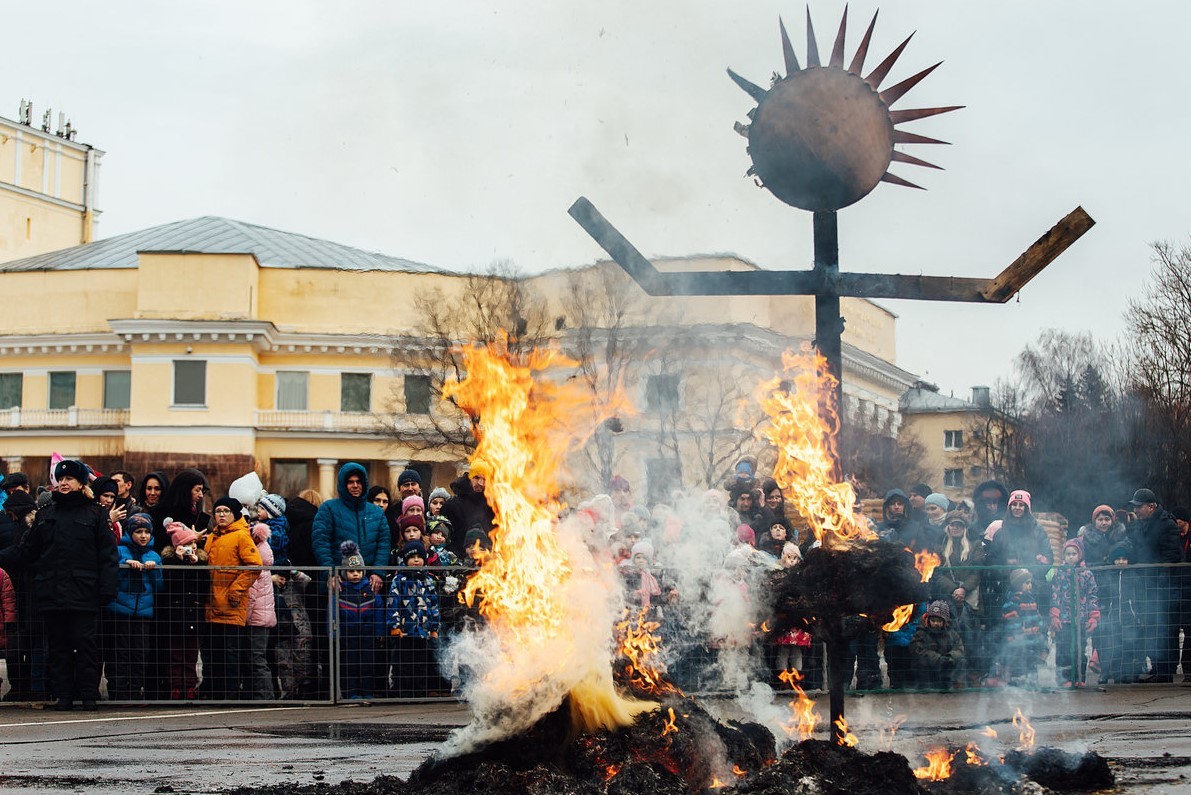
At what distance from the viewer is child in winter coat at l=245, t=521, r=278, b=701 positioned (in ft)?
44.1

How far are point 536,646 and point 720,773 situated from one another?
3.55 ft

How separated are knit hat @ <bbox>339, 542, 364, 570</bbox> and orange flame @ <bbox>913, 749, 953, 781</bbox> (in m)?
6.89

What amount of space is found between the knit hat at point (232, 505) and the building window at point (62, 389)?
5568 centimetres

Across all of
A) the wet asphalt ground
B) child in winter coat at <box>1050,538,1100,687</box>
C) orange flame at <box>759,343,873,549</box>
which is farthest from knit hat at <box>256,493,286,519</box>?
orange flame at <box>759,343,873,549</box>

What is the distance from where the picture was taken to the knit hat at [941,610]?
41.5 feet

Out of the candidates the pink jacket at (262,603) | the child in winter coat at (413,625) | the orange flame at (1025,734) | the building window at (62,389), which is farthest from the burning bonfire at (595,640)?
the building window at (62,389)

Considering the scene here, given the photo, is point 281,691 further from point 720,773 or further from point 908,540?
point 720,773

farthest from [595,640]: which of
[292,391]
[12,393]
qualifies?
[12,393]

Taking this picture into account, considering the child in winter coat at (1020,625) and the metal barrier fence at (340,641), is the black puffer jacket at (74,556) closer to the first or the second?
the metal barrier fence at (340,641)

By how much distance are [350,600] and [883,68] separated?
7.84 m

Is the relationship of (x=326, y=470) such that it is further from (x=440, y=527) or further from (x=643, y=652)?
(x=643, y=652)

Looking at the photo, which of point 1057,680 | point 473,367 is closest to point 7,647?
point 473,367

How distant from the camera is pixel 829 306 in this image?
25.1 ft

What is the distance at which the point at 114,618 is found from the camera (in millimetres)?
13391
